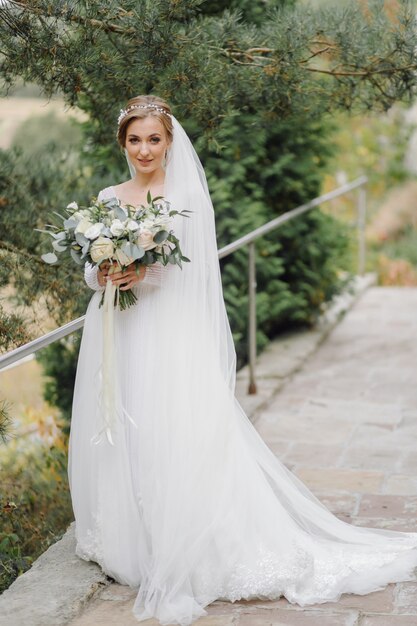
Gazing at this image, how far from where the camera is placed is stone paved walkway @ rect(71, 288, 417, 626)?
319 centimetres

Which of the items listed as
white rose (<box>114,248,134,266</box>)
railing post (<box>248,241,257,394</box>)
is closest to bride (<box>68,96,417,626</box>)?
white rose (<box>114,248,134,266</box>)

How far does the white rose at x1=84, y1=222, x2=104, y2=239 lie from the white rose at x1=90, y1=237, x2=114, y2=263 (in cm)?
2

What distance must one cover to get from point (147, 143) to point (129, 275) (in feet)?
1.61

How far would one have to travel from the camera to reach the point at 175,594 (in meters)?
3.22

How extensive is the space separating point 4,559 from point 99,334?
1.10m

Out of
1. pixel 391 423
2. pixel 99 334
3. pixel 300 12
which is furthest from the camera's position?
pixel 391 423

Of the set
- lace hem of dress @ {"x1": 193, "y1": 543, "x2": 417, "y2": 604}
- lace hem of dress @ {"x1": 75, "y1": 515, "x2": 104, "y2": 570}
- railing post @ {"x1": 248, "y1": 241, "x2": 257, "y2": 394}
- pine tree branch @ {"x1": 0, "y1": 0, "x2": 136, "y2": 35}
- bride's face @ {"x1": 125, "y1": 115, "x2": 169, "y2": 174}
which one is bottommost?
lace hem of dress @ {"x1": 193, "y1": 543, "x2": 417, "y2": 604}

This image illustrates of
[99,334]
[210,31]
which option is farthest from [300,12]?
[99,334]

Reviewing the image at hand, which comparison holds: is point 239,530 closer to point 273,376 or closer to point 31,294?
point 31,294

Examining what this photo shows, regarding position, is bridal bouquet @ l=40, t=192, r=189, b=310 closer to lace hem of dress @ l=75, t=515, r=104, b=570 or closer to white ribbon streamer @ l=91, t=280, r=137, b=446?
white ribbon streamer @ l=91, t=280, r=137, b=446

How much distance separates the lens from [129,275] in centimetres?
338

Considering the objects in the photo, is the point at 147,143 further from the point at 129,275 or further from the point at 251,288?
the point at 251,288

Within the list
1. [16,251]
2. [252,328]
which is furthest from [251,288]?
[16,251]

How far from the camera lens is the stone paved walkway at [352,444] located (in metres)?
3.19
